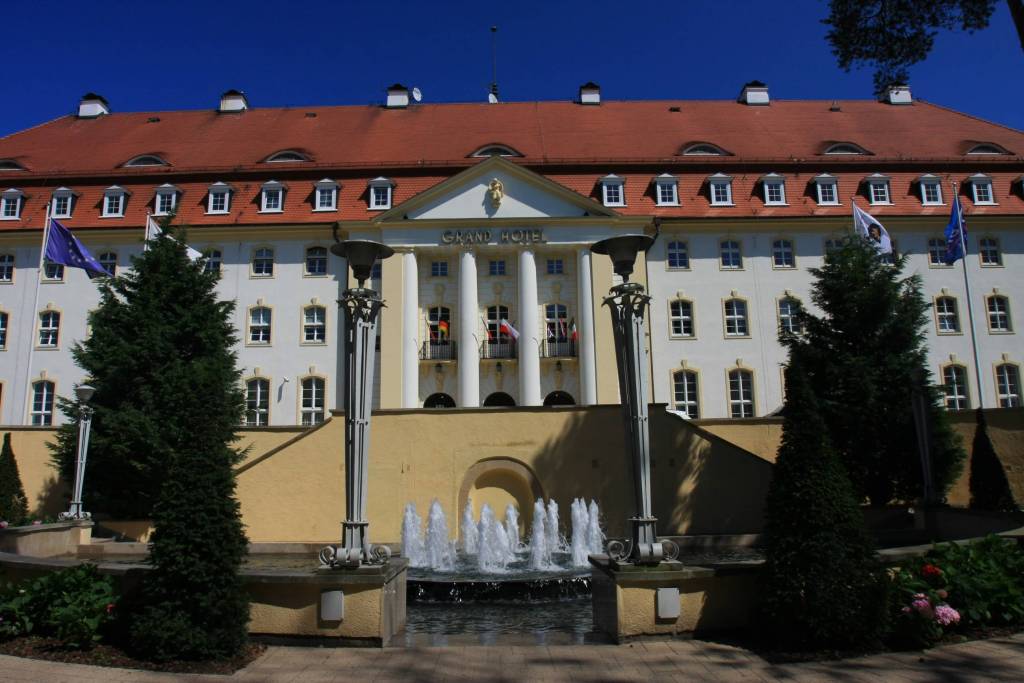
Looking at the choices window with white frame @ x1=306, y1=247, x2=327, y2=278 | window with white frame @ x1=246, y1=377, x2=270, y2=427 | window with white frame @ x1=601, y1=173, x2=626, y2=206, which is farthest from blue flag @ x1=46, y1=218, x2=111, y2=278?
window with white frame @ x1=601, y1=173, x2=626, y2=206

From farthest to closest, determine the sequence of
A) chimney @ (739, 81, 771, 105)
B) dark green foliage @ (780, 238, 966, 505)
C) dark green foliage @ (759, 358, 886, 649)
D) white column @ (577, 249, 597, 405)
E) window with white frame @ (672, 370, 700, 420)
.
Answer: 1. chimney @ (739, 81, 771, 105)
2. window with white frame @ (672, 370, 700, 420)
3. white column @ (577, 249, 597, 405)
4. dark green foliage @ (780, 238, 966, 505)
5. dark green foliage @ (759, 358, 886, 649)

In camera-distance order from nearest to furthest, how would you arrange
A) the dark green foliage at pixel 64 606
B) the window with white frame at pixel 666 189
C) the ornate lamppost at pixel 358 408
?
the dark green foliage at pixel 64 606
the ornate lamppost at pixel 358 408
the window with white frame at pixel 666 189

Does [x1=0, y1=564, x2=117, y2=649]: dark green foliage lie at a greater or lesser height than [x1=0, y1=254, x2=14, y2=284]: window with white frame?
lesser

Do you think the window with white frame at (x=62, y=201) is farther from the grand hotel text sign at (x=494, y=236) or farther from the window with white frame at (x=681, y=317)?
the window with white frame at (x=681, y=317)

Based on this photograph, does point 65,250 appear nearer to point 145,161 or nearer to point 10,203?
point 145,161

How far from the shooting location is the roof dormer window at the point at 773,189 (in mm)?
31141

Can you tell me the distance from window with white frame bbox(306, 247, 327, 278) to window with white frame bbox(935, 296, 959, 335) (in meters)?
25.0

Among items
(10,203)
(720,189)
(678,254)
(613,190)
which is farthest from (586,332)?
(10,203)

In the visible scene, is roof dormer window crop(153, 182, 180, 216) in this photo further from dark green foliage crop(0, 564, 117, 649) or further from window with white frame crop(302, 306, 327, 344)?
dark green foliage crop(0, 564, 117, 649)

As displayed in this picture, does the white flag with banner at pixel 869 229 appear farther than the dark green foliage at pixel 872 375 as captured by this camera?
Yes

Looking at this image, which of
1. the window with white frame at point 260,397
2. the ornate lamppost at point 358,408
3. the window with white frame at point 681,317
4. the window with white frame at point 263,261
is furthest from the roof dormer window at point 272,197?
the ornate lamppost at point 358,408

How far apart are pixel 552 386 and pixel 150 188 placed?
62.5ft

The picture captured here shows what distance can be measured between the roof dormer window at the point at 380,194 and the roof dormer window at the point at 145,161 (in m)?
9.74

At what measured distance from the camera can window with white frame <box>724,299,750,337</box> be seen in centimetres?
3023
